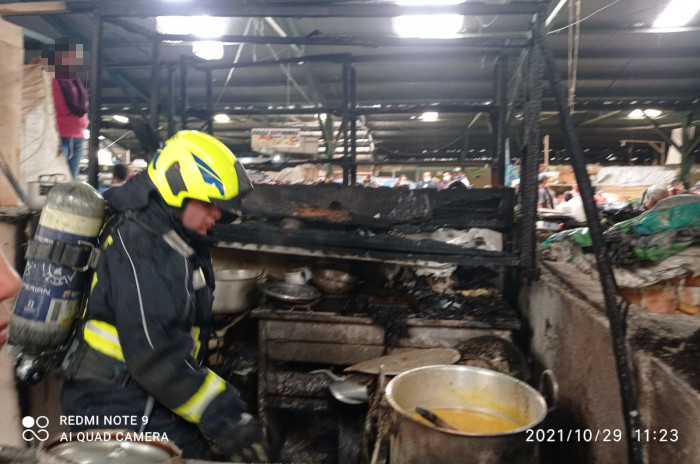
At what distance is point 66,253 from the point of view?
6.63 ft

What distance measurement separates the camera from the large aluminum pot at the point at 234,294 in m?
3.72

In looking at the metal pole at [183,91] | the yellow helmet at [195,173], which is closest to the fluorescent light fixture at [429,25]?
the metal pole at [183,91]

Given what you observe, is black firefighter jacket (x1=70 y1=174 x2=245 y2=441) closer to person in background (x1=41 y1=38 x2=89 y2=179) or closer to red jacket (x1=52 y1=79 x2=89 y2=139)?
person in background (x1=41 y1=38 x2=89 y2=179)

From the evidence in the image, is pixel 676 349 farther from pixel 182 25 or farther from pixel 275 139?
pixel 275 139

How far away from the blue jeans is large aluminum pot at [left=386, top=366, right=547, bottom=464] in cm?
473

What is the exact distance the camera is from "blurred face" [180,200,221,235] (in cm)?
209

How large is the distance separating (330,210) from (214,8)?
6.33 feet

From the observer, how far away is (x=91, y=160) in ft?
11.4

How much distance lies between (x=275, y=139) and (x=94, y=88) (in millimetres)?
3159

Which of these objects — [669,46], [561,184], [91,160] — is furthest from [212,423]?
[561,184]

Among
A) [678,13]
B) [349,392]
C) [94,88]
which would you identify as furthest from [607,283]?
[678,13]

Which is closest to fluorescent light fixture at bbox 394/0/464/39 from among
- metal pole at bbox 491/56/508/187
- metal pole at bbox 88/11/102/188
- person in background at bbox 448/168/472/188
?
metal pole at bbox 491/56/508/187

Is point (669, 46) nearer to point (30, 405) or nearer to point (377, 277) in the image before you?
point (377, 277)

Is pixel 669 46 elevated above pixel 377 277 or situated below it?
above
